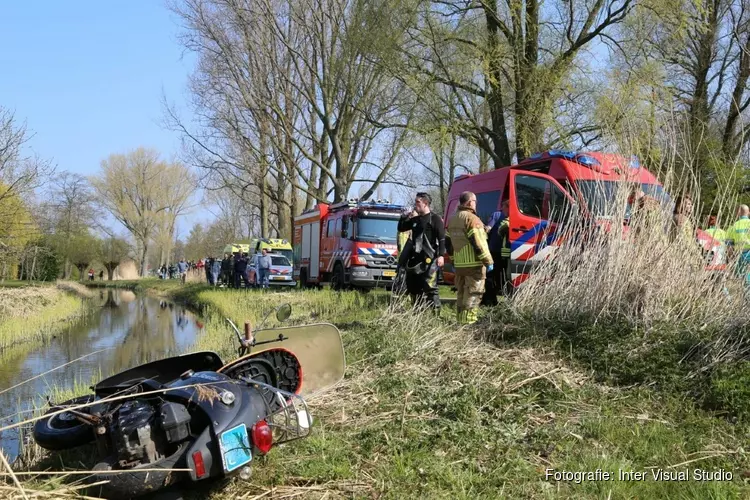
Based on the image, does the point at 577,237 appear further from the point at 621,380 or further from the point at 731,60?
the point at 731,60

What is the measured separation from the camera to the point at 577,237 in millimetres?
6957

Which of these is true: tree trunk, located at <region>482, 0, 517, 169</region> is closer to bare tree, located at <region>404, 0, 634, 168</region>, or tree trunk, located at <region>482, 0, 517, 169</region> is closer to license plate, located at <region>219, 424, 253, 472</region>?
bare tree, located at <region>404, 0, 634, 168</region>

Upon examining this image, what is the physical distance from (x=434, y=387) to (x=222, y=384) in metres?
1.97

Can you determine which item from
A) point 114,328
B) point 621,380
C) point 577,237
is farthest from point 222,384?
point 114,328

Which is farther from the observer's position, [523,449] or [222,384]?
[523,449]

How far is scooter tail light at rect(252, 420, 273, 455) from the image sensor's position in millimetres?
3416

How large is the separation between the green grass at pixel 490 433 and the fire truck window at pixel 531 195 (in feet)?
13.7

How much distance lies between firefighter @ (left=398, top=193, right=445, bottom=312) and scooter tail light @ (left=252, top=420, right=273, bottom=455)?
4.90m

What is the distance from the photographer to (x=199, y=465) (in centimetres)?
327

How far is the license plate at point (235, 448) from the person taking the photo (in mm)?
3328

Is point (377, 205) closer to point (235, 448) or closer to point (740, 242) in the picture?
point (740, 242)

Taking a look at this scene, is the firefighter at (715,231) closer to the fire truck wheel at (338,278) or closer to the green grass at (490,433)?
the green grass at (490,433)

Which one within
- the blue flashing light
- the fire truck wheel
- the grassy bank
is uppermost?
the blue flashing light

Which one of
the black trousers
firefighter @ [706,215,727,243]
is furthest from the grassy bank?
firefighter @ [706,215,727,243]
